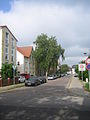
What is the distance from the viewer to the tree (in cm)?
5745

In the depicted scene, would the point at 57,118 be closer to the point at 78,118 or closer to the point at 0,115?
the point at 78,118

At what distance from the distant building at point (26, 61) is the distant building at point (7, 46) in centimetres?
452

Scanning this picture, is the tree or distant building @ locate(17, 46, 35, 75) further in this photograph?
the tree

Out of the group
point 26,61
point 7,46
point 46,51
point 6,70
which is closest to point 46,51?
point 46,51

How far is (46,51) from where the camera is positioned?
59562mm

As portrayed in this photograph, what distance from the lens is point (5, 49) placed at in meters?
40.7

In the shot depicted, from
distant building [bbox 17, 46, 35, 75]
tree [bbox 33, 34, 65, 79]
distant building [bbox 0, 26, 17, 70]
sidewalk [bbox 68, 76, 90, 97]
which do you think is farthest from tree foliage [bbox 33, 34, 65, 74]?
sidewalk [bbox 68, 76, 90, 97]

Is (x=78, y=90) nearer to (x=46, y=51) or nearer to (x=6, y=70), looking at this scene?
(x=6, y=70)

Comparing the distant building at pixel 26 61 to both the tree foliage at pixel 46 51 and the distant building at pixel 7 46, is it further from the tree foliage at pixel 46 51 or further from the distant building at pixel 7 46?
the distant building at pixel 7 46

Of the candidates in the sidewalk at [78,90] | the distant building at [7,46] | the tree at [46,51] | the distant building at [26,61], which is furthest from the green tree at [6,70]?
the tree at [46,51]

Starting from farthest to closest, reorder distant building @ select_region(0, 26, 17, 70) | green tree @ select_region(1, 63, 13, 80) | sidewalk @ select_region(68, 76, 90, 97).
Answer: distant building @ select_region(0, 26, 17, 70) → green tree @ select_region(1, 63, 13, 80) → sidewalk @ select_region(68, 76, 90, 97)

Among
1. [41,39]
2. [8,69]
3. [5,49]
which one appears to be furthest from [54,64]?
[8,69]

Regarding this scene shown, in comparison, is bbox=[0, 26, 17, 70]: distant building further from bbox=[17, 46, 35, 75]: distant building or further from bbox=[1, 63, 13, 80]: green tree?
bbox=[1, 63, 13, 80]: green tree

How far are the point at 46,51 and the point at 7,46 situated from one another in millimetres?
20034
